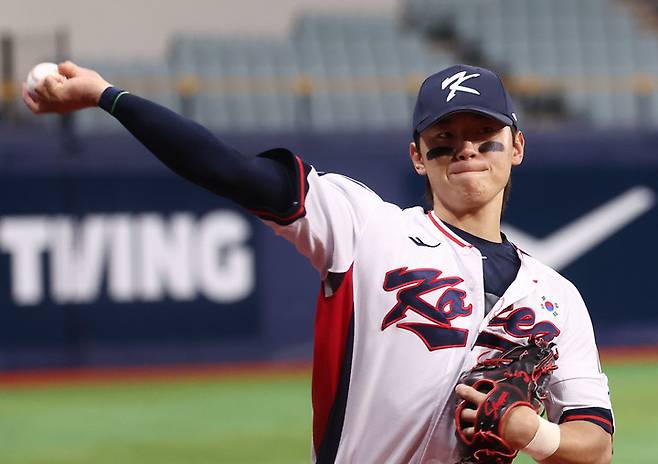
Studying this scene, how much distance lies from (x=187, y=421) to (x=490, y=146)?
681cm

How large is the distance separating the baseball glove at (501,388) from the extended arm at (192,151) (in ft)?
2.21

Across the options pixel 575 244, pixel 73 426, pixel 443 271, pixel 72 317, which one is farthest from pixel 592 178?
A: pixel 443 271

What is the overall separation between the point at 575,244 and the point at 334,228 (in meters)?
11.4

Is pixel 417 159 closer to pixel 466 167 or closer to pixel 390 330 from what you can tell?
pixel 466 167

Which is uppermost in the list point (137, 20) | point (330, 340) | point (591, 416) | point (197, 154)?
point (137, 20)

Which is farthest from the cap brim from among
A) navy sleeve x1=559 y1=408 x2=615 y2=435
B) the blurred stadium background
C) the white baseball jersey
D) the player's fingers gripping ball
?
the blurred stadium background

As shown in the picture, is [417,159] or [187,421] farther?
[187,421]

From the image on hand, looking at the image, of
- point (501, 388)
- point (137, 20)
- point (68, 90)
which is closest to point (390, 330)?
point (501, 388)

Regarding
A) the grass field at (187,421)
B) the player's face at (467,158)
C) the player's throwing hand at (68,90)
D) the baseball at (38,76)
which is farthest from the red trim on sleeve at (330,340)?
the grass field at (187,421)

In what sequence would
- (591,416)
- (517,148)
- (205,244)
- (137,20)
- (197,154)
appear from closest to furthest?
(197,154), (591,416), (517,148), (205,244), (137,20)

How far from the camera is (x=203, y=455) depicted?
7.86 m

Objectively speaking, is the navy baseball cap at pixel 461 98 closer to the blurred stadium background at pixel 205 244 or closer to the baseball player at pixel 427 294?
the baseball player at pixel 427 294

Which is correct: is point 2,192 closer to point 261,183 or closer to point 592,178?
point 592,178

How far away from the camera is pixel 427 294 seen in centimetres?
290
